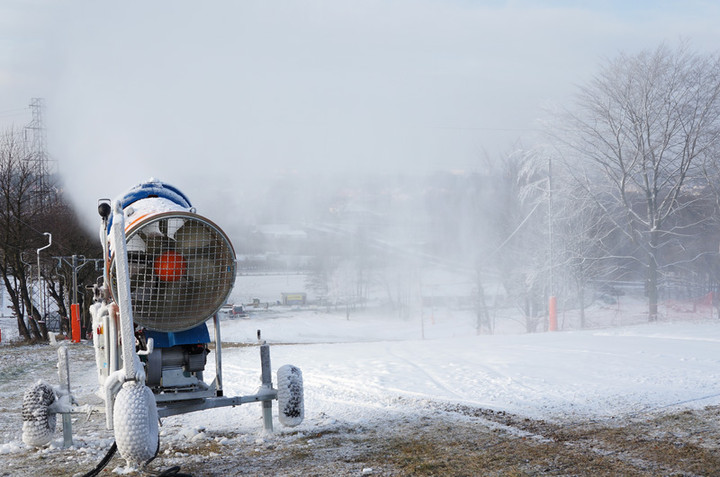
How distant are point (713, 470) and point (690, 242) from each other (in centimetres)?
2921

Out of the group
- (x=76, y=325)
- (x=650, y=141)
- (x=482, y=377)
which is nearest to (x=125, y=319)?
(x=482, y=377)

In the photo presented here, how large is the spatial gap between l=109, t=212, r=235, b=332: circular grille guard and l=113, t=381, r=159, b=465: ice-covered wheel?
0.97 meters

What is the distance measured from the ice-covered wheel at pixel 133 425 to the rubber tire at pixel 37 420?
1946mm

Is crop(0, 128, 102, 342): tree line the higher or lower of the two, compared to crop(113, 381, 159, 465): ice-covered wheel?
higher

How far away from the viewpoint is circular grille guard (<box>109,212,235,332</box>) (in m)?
5.90

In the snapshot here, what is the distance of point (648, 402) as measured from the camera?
7.76 meters

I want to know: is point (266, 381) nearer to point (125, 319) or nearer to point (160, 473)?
point (160, 473)

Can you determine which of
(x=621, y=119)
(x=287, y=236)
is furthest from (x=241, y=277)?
(x=621, y=119)

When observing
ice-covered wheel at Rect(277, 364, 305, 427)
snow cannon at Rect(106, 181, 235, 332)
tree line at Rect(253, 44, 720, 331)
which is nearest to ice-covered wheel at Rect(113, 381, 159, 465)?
snow cannon at Rect(106, 181, 235, 332)

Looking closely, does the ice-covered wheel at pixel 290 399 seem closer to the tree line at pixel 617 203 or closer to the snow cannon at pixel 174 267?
the snow cannon at pixel 174 267

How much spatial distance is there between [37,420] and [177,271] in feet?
6.91

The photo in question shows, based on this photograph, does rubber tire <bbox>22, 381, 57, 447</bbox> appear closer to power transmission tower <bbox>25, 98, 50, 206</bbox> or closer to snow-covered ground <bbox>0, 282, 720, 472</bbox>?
snow-covered ground <bbox>0, 282, 720, 472</bbox>

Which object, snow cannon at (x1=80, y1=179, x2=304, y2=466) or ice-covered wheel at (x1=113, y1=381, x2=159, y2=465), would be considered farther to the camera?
snow cannon at (x1=80, y1=179, x2=304, y2=466)

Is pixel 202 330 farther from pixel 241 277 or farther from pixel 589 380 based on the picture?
pixel 241 277
